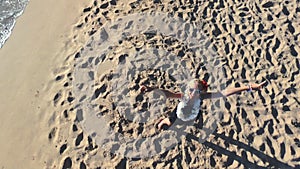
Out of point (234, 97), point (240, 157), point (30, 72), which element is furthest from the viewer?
point (30, 72)

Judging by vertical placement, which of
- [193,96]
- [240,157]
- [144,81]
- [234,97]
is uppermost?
[193,96]

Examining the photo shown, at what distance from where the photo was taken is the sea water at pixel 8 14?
9.84 m

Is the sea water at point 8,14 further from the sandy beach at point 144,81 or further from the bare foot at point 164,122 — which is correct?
the bare foot at point 164,122

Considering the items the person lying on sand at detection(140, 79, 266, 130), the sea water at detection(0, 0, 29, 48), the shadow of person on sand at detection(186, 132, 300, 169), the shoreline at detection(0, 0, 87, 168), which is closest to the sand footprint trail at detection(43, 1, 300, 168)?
the shadow of person on sand at detection(186, 132, 300, 169)

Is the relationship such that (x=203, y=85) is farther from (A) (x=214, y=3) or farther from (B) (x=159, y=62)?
(A) (x=214, y=3)

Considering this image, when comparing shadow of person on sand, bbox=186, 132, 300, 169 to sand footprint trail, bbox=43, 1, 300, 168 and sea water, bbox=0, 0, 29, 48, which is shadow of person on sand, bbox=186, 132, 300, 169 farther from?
sea water, bbox=0, 0, 29, 48

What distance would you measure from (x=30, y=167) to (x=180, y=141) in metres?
2.70

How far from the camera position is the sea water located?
32.3ft

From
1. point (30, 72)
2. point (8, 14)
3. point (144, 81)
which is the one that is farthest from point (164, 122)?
point (8, 14)

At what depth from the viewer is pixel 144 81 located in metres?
8.77

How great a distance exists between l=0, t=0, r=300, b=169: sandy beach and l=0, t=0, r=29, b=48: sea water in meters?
0.19

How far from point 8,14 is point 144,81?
12.5 feet

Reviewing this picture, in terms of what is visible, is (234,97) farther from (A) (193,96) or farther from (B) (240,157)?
(A) (193,96)

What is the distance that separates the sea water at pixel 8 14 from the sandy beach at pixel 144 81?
188 millimetres
